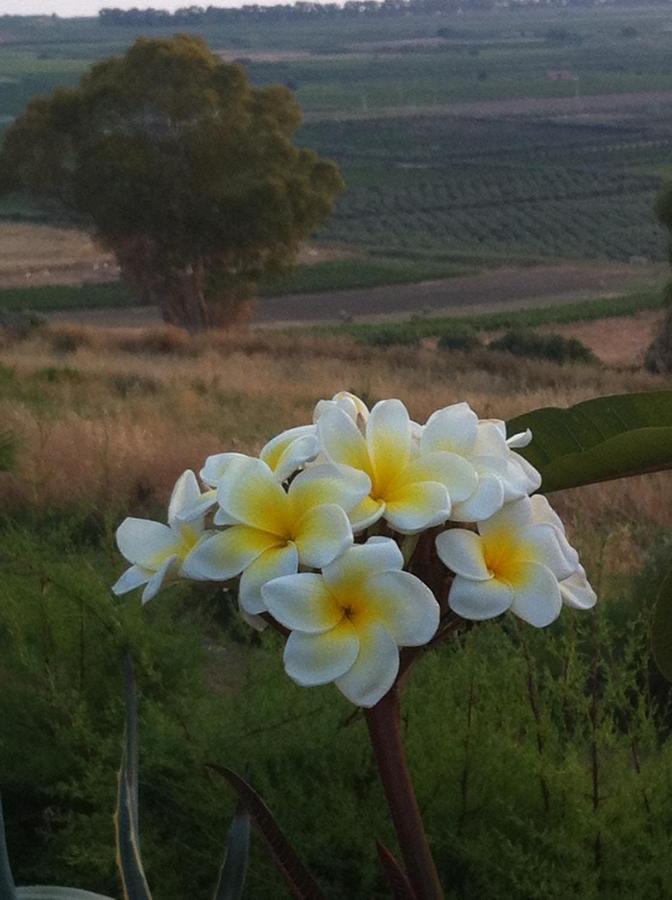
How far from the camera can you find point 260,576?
114 cm

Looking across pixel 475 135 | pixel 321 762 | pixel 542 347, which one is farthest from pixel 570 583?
pixel 475 135

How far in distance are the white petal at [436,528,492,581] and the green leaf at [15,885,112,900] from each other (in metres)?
0.70

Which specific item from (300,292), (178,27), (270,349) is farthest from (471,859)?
(178,27)

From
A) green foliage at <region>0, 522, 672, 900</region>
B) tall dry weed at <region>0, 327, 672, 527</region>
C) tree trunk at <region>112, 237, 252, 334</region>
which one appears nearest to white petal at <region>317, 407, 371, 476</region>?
green foliage at <region>0, 522, 672, 900</region>

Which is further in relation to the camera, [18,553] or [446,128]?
[446,128]

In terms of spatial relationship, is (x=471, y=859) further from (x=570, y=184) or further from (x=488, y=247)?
(x=570, y=184)

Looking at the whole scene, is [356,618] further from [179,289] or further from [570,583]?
[179,289]

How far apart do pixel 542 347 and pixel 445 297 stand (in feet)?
63.8

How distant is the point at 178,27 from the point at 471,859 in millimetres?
182353

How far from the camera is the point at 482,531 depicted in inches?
47.4

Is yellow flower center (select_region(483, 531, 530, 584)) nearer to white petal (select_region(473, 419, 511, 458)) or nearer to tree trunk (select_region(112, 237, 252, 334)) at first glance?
white petal (select_region(473, 419, 511, 458))

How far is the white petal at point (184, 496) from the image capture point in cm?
129

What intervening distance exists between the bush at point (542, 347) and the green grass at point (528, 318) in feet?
20.5

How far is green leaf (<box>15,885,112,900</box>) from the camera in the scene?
156 cm
